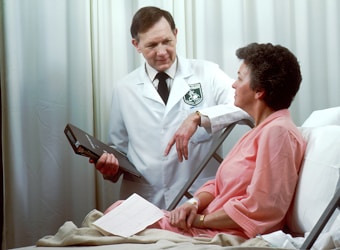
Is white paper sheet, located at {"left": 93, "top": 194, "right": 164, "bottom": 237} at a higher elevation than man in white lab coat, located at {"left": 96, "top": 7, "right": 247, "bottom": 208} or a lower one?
lower

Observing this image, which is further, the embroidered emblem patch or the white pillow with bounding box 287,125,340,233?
the embroidered emblem patch

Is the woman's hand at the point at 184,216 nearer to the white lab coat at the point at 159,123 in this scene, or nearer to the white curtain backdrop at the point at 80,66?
the white lab coat at the point at 159,123

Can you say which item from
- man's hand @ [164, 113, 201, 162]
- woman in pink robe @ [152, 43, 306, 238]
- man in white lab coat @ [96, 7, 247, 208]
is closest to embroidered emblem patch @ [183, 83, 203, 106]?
man in white lab coat @ [96, 7, 247, 208]

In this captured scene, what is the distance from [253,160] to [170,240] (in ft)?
1.19

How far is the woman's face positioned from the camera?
182cm

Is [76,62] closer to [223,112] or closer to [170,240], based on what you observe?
[223,112]

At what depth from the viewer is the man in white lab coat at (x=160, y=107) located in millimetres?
2299

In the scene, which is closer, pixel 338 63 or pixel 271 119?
pixel 271 119

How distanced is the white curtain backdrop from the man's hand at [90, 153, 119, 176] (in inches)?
14.7

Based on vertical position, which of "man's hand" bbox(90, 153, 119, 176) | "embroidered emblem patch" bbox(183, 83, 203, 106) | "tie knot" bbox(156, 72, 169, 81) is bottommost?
"man's hand" bbox(90, 153, 119, 176)

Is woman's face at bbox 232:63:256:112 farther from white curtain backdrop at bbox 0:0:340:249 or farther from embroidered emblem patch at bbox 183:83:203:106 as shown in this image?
white curtain backdrop at bbox 0:0:340:249

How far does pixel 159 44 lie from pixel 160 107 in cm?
26

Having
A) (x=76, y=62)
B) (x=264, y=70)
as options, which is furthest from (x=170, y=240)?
(x=76, y=62)

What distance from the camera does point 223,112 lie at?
214 centimetres
